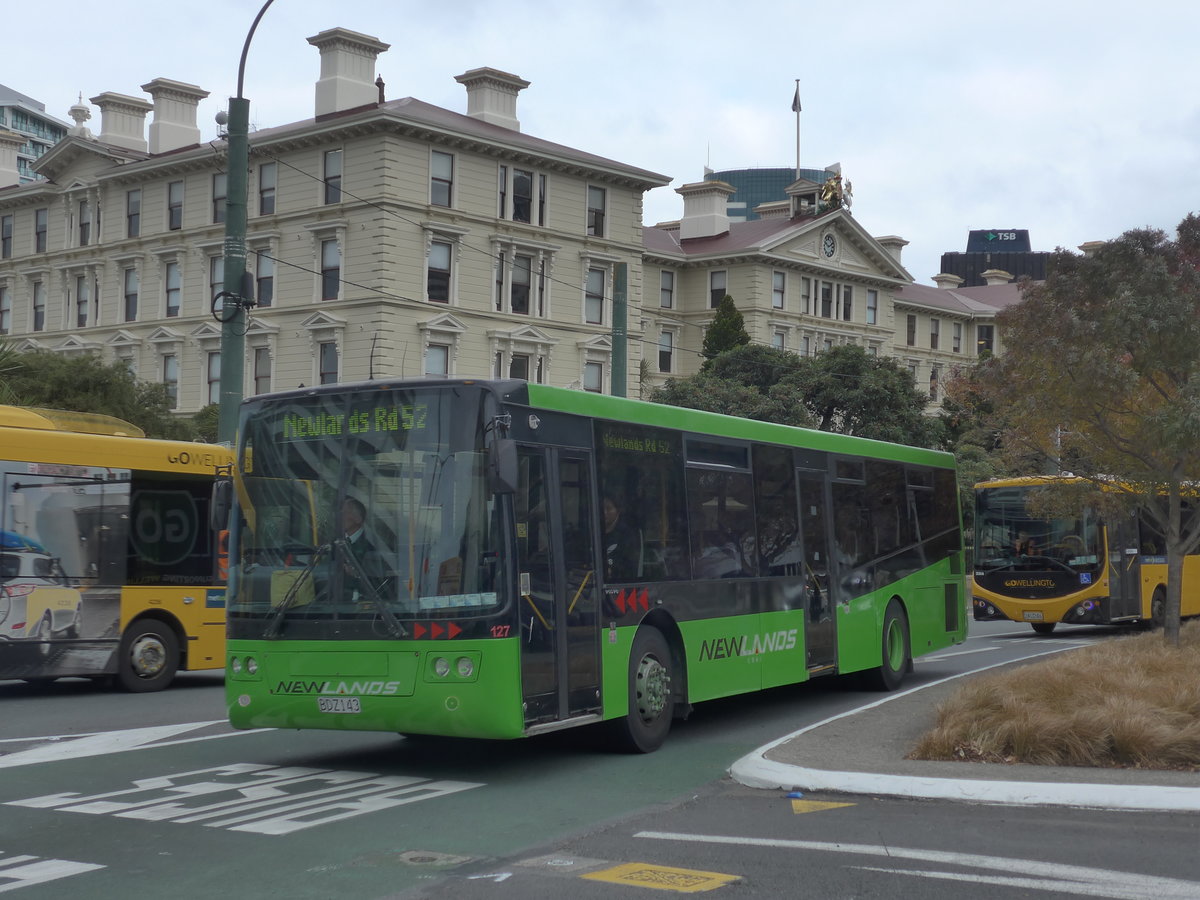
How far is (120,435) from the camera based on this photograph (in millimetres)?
16766

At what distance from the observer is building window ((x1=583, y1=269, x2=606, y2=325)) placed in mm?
54844

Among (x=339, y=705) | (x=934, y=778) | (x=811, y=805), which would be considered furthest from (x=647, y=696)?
(x=934, y=778)

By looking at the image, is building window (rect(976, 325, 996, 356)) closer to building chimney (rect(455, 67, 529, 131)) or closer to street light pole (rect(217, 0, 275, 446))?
building chimney (rect(455, 67, 529, 131))

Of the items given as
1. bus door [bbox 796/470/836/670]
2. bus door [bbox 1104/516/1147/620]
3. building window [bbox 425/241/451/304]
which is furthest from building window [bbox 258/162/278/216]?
bus door [bbox 796/470/836/670]

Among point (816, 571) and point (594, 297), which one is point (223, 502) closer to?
point (816, 571)

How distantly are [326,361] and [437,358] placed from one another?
3.95 m

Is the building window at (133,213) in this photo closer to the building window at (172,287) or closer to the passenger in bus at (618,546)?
the building window at (172,287)

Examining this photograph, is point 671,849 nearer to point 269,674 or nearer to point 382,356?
point 269,674

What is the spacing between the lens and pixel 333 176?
50.5 meters

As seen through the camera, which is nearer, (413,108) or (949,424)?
(413,108)

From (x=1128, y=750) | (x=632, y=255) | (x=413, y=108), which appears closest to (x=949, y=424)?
(x=632, y=255)

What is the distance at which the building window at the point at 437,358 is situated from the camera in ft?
163

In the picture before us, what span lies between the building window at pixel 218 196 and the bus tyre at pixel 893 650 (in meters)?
41.6

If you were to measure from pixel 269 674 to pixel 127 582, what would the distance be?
6332 mm
